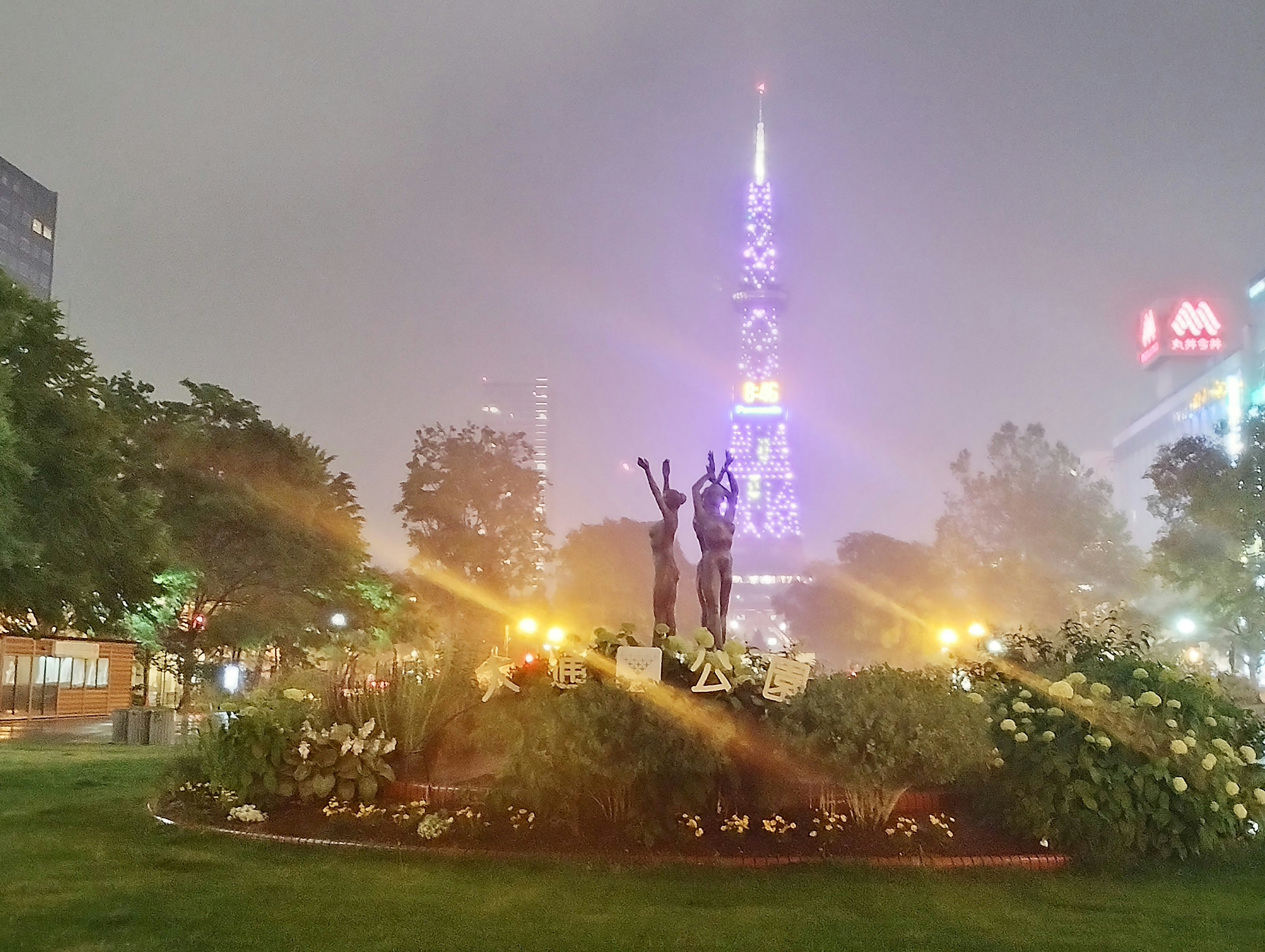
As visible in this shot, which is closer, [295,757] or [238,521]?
[295,757]

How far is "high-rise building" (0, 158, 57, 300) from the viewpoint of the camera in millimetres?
72375

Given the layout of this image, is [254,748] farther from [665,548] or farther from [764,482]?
[764,482]

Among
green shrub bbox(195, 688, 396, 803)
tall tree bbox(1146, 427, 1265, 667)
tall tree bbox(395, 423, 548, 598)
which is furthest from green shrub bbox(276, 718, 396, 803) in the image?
tall tree bbox(395, 423, 548, 598)

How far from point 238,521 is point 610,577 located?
160 feet

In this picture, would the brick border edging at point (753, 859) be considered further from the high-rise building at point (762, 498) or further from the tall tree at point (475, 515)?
the high-rise building at point (762, 498)

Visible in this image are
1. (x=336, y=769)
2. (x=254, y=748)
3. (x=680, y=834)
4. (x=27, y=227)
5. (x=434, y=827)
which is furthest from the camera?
(x=27, y=227)

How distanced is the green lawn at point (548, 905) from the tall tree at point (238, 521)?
19.7 m

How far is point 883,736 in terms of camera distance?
800 cm

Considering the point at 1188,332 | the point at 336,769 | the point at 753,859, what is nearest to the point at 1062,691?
the point at 753,859

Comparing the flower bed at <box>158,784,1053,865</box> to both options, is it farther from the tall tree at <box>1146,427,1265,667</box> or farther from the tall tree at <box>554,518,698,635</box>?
the tall tree at <box>554,518,698,635</box>

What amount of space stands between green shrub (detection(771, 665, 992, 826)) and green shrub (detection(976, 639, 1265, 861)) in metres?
0.48

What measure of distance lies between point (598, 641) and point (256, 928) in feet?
12.8

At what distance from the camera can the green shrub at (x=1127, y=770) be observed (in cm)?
828

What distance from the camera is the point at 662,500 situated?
15.7 m
